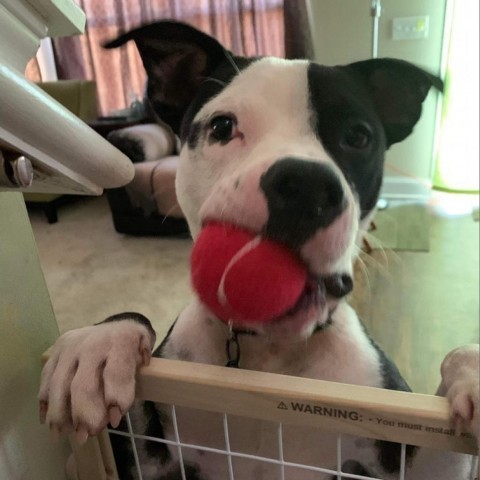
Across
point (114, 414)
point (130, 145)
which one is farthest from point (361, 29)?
point (130, 145)

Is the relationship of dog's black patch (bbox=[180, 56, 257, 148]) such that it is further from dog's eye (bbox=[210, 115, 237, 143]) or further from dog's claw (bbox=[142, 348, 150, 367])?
dog's claw (bbox=[142, 348, 150, 367])

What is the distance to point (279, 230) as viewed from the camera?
56 cm

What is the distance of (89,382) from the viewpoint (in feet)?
1.89

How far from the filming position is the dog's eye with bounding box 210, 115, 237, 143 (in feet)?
2.51

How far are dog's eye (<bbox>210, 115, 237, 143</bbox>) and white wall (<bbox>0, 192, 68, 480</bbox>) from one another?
284 millimetres

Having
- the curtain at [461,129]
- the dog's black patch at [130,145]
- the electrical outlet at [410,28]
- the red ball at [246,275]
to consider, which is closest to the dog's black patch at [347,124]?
the electrical outlet at [410,28]

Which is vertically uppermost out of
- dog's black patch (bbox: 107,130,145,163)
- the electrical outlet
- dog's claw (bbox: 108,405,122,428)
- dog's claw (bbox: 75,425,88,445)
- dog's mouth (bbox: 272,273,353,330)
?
the electrical outlet

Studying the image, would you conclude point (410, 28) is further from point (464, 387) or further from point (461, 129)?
point (461, 129)

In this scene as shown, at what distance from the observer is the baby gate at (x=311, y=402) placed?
501mm

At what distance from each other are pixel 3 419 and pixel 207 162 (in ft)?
1.41

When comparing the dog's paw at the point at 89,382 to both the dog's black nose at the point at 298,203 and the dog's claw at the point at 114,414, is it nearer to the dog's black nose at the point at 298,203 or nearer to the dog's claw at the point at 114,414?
the dog's claw at the point at 114,414

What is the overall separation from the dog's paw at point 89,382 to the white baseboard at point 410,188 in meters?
1.21

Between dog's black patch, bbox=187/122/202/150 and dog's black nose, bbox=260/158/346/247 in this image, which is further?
dog's black patch, bbox=187/122/202/150

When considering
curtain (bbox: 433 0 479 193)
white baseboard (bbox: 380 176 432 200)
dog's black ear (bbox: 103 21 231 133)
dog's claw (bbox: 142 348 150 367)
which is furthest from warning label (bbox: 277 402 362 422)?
curtain (bbox: 433 0 479 193)
